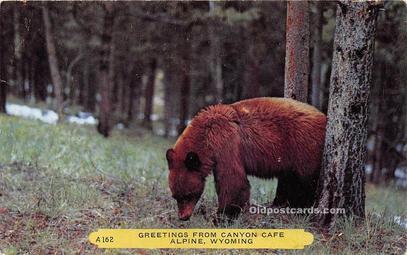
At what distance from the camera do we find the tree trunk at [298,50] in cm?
802

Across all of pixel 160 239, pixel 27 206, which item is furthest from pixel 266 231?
pixel 27 206

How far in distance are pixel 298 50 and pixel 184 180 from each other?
108 inches

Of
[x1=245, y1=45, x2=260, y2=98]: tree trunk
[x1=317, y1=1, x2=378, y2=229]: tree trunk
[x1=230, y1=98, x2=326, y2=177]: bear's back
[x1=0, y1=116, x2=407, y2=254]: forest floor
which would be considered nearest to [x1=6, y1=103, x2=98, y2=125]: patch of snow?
[x1=0, y1=116, x2=407, y2=254]: forest floor

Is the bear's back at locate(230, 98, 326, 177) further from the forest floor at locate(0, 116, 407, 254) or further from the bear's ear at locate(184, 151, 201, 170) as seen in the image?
the forest floor at locate(0, 116, 407, 254)

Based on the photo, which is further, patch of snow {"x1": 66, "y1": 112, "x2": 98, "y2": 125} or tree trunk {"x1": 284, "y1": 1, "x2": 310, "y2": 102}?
patch of snow {"x1": 66, "y1": 112, "x2": 98, "y2": 125}

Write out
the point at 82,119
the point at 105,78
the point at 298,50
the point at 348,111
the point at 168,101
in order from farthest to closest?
1. the point at 168,101
2. the point at 82,119
3. the point at 105,78
4. the point at 298,50
5. the point at 348,111

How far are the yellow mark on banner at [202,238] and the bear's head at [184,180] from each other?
13.8 inches

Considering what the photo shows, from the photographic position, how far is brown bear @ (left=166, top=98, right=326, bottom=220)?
6.99m

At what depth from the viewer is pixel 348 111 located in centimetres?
668

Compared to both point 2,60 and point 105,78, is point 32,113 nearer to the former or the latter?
point 105,78

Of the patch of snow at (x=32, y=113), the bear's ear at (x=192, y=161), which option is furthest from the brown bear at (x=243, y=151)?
the patch of snow at (x=32, y=113)

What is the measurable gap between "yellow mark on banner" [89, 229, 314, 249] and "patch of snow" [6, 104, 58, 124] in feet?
24.5

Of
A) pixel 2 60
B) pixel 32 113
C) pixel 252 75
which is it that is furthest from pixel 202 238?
pixel 32 113

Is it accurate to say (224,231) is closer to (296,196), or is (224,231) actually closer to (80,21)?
(296,196)
